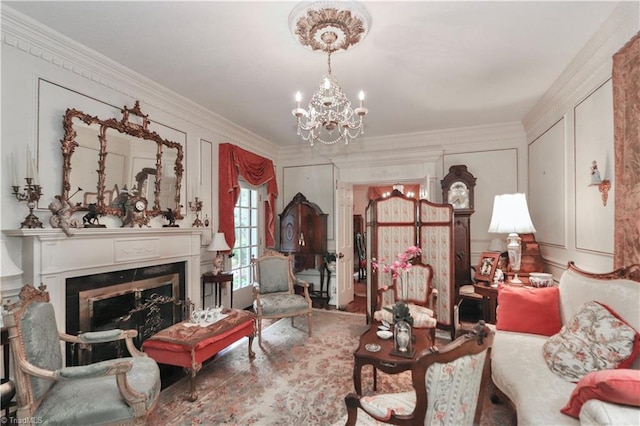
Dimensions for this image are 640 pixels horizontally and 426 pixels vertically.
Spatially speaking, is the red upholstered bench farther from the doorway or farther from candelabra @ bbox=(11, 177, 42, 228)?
the doorway

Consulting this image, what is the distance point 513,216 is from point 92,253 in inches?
154

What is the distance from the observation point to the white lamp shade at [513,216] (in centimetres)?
296

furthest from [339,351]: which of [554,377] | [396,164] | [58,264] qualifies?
[396,164]

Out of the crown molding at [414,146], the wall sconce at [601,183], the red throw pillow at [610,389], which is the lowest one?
the red throw pillow at [610,389]

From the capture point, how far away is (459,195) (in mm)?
4477

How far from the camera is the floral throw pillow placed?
5.41 ft

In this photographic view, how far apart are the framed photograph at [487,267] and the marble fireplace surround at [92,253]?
131 inches

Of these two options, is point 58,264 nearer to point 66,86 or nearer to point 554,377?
point 66,86

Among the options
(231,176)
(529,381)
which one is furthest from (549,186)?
(231,176)

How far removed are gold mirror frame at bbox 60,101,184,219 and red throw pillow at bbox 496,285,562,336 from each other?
344 cm

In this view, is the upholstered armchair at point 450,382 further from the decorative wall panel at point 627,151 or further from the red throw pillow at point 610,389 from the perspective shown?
the decorative wall panel at point 627,151

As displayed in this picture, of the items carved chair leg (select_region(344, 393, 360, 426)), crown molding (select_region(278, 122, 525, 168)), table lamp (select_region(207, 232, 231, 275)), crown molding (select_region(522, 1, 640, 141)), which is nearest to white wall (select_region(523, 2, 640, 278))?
crown molding (select_region(522, 1, 640, 141))

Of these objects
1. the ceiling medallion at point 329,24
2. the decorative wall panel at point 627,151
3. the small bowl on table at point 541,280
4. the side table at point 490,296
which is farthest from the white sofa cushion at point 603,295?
the ceiling medallion at point 329,24

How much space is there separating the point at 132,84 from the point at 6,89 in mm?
1000
